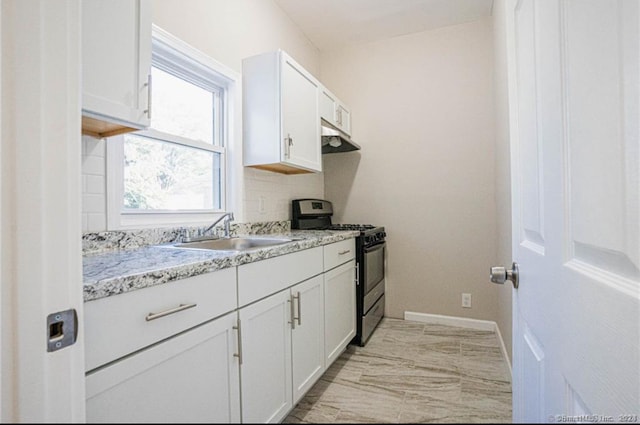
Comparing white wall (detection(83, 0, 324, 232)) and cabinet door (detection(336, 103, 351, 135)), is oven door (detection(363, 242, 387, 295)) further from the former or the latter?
cabinet door (detection(336, 103, 351, 135))

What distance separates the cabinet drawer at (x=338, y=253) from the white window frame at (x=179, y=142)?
737mm

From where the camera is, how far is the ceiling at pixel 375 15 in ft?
8.68

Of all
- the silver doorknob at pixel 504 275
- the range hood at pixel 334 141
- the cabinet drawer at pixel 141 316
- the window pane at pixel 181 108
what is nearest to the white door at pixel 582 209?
the silver doorknob at pixel 504 275

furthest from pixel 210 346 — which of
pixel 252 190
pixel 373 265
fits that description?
pixel 373 265

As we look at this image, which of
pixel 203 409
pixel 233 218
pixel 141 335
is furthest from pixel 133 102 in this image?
pixel 203 409

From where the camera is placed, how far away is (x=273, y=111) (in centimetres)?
216

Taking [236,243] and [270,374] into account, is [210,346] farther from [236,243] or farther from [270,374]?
[236,243]

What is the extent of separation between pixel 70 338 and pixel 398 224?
9.69 ft

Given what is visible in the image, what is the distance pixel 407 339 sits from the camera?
2.47 m

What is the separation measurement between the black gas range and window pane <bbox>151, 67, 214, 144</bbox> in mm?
1026

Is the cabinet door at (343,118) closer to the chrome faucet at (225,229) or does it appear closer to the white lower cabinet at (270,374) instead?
the chrome faucet at (225,229)

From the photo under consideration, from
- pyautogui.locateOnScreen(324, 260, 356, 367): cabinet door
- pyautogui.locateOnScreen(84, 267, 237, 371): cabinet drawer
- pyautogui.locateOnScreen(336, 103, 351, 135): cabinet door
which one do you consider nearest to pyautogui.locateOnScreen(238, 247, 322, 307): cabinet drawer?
pyautogui.locateOnScreen(84, 267, 237, 371): cabinet drawer

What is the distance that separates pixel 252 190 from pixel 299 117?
2.03 feet

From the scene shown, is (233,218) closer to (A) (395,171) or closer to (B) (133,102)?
(B) (133,102)
